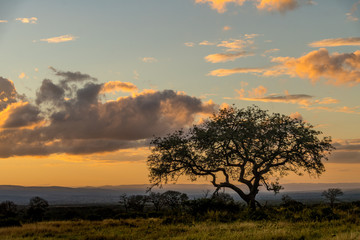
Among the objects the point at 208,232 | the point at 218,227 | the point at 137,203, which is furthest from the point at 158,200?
the point at 208,232

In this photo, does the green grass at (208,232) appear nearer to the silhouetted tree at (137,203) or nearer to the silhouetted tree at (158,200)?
the silhouetted tree at (158,200)

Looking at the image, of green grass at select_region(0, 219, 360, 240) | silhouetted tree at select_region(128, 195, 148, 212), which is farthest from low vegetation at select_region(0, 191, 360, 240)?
silhouetted tree at select_region(128, 195, 148, 212)

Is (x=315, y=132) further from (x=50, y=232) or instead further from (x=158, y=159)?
(x=50, y=232)

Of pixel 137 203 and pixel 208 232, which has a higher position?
pixel 208 232

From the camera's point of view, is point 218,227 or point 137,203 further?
point 137,203

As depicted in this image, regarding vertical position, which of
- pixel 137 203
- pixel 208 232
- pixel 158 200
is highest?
pixel 208 232

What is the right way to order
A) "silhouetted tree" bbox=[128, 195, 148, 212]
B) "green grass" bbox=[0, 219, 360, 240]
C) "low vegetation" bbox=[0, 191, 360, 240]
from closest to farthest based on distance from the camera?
"green grass" bbox=[0, 219, 360, 240] < "low vegetation" bbox=[0, 191, 360, 240] < "silhouetted tree" bbox=[128, 195, 148, 212]

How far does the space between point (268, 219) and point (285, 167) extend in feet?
47.4

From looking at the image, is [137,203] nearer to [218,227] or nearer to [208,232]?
[218,227]

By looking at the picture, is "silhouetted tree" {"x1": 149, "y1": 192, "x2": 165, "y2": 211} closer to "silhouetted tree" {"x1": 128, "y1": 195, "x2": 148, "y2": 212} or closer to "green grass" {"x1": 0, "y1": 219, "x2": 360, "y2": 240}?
"silhouetted tree" {"x1": 128, "y1": 195, "x2": 148, "y2": 212}

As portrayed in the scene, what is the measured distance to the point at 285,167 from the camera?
146 ft

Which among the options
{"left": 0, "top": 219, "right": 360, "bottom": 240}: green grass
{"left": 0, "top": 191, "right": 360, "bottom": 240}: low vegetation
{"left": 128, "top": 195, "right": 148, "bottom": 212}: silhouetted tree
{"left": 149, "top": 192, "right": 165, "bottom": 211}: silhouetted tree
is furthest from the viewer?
{"left": 128, "top": 195, "right": 148, "bottom": 212}: silhouetted tree

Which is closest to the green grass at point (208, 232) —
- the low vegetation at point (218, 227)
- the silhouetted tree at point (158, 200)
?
the low vegetation at point (218, 227)

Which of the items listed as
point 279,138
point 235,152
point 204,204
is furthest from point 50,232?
point 279,138
